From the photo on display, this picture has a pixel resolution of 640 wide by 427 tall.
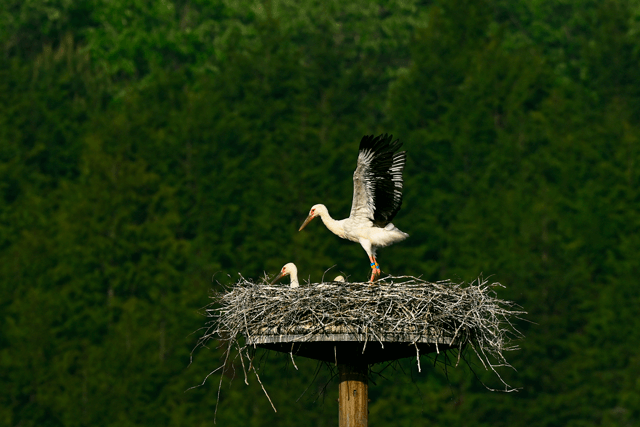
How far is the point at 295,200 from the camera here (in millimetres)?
36219

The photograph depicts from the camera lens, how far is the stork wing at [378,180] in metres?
13.0

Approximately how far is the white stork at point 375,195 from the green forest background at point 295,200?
14.0 m

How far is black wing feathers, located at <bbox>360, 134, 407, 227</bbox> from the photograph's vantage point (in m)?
12.9

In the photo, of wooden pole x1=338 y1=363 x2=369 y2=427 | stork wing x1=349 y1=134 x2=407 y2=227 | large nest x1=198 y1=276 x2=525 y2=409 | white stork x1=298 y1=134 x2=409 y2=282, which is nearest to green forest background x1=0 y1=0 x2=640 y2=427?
white stork x1=298 y1=134 x2=409 y2=282

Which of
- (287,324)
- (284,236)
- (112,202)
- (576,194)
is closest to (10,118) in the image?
(112,202)

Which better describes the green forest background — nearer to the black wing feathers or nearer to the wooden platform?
the black wing feathers

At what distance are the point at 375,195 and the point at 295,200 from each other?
74.7ft

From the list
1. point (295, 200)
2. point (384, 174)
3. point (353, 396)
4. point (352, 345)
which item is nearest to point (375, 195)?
point (384, 174)

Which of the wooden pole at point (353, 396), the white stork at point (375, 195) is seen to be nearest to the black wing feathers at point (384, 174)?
the white stork at point (375, 195)

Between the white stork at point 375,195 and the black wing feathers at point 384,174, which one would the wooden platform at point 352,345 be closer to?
the white stork at point 375,195

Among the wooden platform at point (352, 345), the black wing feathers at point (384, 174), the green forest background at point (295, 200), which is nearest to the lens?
the wooden platform at point (352, 345)

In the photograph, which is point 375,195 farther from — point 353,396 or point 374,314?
point 353,396

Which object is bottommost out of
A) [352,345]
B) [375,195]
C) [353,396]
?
[353,396]

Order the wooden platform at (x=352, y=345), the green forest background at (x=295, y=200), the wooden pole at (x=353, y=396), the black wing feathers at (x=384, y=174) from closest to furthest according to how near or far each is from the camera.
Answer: the wooden platform at (x=352, y=345), the wooden pole at (x=353, y=396), the black wing feathers at (x=384, y=174), the green forest background at (x=295, y=200)
